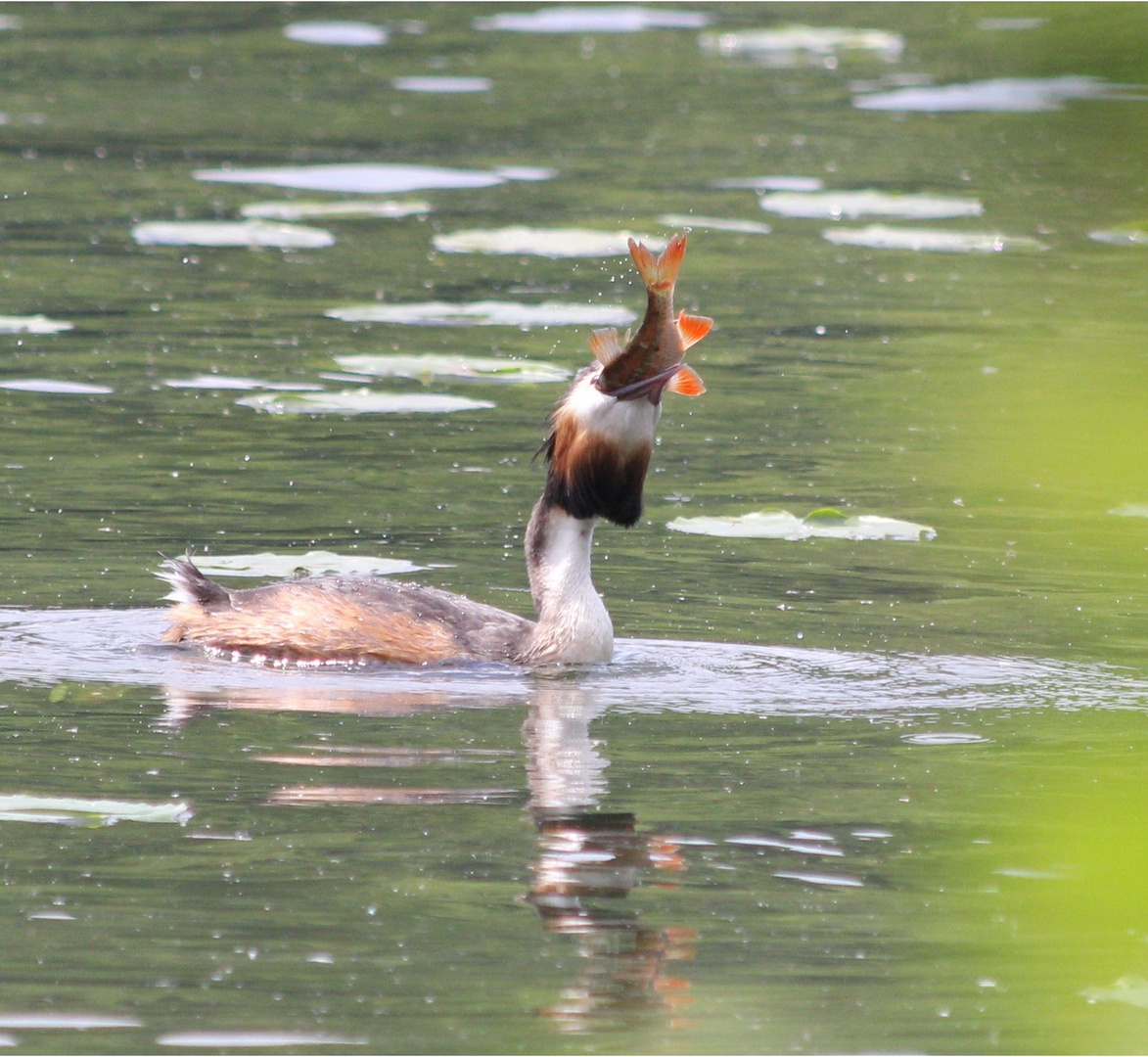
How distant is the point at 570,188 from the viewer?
63.9 ft

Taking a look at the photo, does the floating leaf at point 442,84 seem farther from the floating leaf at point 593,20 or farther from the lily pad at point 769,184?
the lily pad at point 769,184

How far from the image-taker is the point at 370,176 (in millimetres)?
19984

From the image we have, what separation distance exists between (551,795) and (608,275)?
1042 cm

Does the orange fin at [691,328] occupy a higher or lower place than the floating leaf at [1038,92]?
lower

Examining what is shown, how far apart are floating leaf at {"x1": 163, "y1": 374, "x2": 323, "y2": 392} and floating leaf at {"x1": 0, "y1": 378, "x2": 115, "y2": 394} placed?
44 cm

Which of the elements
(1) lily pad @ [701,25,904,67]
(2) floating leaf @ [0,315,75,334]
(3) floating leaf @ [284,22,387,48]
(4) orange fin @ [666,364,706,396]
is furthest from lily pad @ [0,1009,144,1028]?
(3) floating leaf @ [284,22,387,48]

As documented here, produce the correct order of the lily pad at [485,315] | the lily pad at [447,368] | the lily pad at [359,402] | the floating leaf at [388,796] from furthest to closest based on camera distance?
the lily pad at [485,315] < the lily pad at [447,368] < the lily pad at [359,402] < the floating leaf at [388,796]

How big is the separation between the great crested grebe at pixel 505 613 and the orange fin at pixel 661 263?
91 centimetres

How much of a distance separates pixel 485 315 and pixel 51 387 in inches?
123

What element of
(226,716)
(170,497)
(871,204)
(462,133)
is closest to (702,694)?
(226,716)

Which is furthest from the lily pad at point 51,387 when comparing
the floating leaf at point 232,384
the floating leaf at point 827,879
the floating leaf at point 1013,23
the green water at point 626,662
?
the floating leaf at point 1013,23

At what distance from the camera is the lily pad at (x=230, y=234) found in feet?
56.7

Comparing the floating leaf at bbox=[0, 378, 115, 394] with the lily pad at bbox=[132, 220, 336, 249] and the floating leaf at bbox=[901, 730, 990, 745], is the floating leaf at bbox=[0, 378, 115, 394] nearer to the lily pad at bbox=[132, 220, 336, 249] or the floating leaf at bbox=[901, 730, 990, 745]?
the lily pad at bbox=[132, 220, 336, 249]

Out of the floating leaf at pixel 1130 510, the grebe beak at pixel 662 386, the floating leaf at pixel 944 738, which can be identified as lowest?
the floating leaf at pixel 944 738
